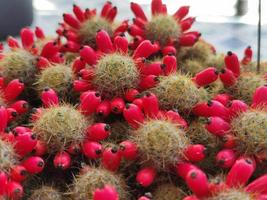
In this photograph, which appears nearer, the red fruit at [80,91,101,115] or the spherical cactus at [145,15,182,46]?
the red fruit at [80,91,101,115]

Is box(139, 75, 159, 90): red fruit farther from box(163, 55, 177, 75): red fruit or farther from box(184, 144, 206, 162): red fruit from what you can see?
box(184, 144, 206, 162): red fruit

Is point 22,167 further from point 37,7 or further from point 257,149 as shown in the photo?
point 37,7

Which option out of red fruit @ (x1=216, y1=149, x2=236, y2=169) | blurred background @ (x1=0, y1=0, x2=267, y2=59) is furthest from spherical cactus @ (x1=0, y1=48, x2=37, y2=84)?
blurred background @ (x1=0, y1=0, x2=267, y2=59)

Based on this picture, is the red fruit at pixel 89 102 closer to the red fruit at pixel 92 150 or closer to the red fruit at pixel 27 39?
the red fruit at pixel 92 150

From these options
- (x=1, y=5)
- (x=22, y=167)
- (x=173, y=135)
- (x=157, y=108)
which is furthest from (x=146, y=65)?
(x=1, y=5)

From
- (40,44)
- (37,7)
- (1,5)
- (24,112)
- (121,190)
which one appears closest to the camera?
(121,190)

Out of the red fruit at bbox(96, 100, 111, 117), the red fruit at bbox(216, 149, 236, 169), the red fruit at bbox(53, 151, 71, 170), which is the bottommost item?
the red fruit at bbox(216, 149, 236, 169)

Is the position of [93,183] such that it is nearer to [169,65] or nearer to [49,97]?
[49,97]
